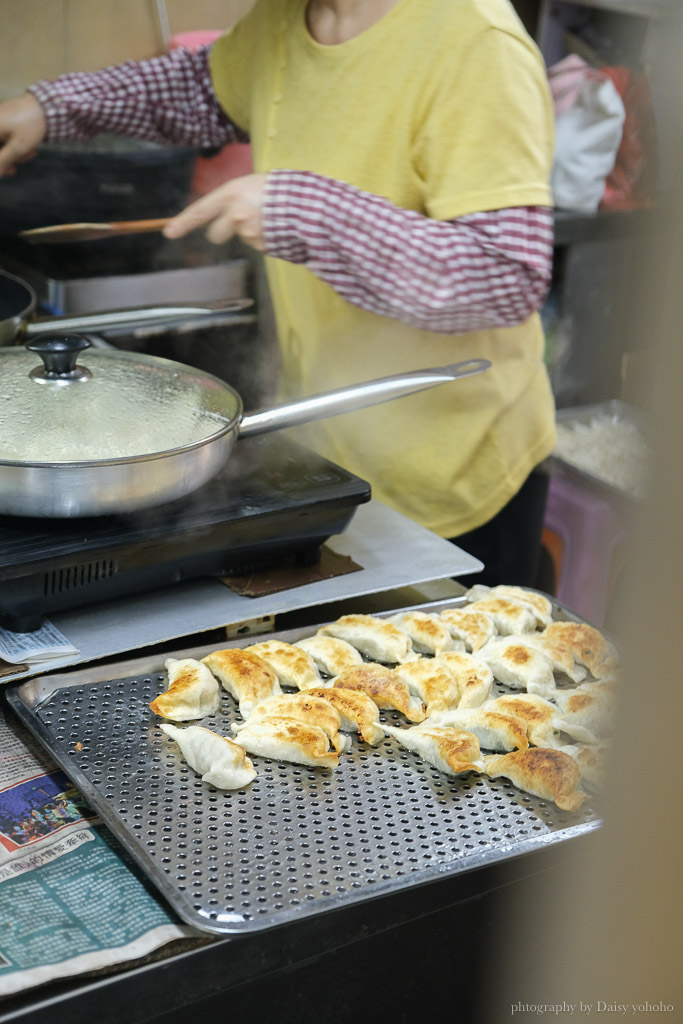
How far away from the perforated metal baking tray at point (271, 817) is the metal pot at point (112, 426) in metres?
0.23

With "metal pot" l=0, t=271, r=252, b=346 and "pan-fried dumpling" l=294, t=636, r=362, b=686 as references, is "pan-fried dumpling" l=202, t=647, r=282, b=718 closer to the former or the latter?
"pan-fried dumpling" l=294, t=636, r=362, b=686

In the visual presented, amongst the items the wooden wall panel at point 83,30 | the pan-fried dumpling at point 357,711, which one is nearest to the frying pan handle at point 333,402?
the pan-fried dumpling at point 357,711

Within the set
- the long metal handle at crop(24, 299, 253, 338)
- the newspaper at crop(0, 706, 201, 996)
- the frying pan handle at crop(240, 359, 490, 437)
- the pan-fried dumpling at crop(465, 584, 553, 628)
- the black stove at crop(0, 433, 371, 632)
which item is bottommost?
the newspaper at crop(0, 706, 201, 996)

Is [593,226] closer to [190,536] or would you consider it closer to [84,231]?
[84,231]

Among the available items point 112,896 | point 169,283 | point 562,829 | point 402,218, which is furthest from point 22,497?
point 169,283

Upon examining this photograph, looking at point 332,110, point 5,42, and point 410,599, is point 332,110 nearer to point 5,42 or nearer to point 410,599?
point 410,599

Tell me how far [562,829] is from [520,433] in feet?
4.02

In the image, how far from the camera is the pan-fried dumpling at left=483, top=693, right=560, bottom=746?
1153 mm

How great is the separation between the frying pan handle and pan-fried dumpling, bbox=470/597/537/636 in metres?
0.35

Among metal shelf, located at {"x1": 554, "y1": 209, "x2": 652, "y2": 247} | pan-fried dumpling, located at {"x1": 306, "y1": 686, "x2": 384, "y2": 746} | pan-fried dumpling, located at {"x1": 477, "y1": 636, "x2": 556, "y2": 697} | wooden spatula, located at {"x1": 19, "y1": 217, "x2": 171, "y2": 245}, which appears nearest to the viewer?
pan-fried dumpling, located at {"x1": 306, "y1": 686, "x2": 384, "y2": 746}

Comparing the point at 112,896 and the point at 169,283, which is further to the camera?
the point at 169,283

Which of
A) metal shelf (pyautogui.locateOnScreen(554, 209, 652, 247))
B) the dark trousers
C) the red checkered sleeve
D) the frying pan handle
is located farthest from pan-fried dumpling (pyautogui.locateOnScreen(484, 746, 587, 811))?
metal shelf (pyautogui.locateOnScreen(554, 209, 652, 247))

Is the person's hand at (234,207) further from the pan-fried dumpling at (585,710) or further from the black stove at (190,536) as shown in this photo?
the pan-fried dumpling at (585,710)

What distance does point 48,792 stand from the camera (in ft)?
3.59
